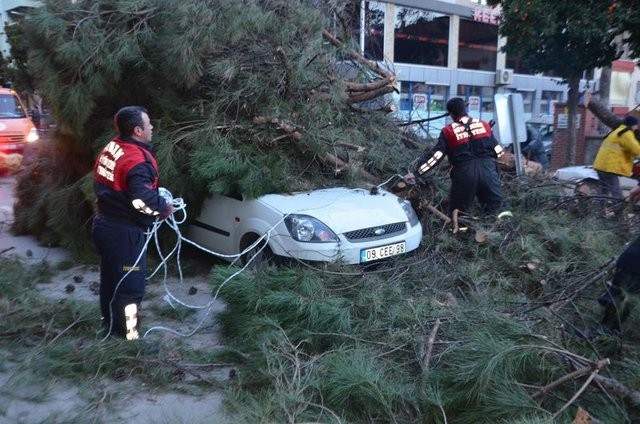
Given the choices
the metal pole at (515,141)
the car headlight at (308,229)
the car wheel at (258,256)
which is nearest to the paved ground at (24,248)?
the car wheel at (258,256)

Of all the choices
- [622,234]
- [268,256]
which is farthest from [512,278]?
[268,256]

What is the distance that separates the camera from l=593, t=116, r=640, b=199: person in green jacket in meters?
7.49

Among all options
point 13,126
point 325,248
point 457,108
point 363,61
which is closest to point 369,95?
point 363,61

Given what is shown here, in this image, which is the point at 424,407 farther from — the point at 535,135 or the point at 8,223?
the point at 535,135

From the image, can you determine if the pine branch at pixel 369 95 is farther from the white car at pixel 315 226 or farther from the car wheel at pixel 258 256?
the car wheel at pixel 258 256

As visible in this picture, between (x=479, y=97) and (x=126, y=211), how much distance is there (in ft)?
95.5

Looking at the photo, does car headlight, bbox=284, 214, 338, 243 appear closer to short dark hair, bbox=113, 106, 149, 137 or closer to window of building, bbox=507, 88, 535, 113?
short dark hair, bbox=113, 106, 149, 137

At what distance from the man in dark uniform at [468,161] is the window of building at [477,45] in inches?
989

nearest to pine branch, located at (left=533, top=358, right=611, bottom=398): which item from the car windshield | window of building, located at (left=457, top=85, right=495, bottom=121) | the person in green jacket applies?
the person in green jacket

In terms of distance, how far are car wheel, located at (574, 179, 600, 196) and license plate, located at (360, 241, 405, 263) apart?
2.89m

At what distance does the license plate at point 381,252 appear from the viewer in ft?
16.9

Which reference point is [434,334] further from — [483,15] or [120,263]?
[483,15]

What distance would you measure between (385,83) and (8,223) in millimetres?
5470

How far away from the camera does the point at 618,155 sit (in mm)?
7570
